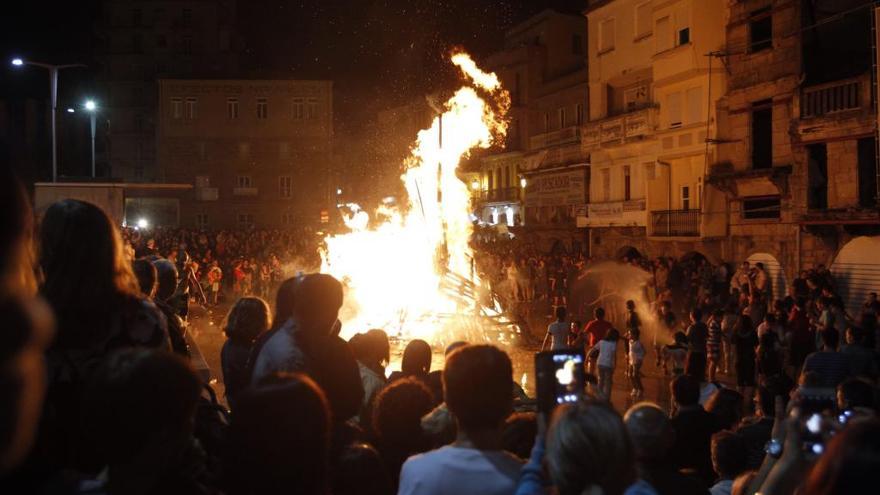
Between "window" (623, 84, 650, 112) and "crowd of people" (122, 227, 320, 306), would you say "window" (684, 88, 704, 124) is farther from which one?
"crowd of people" (122, 227, 320, 306)

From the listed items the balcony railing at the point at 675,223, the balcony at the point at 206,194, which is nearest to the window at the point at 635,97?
the balcony railing at the point at 675,223

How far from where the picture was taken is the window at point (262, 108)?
51.8m

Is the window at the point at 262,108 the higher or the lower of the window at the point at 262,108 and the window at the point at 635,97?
the higher

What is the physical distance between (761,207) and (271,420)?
25.0m

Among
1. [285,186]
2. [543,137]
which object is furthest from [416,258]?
[285,186]

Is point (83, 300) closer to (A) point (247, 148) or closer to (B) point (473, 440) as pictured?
(B) point (473, 440)

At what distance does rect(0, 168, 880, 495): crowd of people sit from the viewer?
1947 mm

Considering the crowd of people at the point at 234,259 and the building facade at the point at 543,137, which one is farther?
the building facade at the point at 543,137

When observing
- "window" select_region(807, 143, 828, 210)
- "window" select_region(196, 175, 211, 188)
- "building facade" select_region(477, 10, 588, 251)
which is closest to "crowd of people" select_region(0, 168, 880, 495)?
"window" select_region(807, 143, 828, 210)

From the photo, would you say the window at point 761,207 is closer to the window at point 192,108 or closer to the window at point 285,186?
the window at point 285,186

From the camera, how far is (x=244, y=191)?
5216cm

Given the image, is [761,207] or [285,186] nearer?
[761,207]

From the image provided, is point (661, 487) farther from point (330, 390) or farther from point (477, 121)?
point (477, 121)

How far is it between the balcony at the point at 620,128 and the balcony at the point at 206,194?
2776cm
